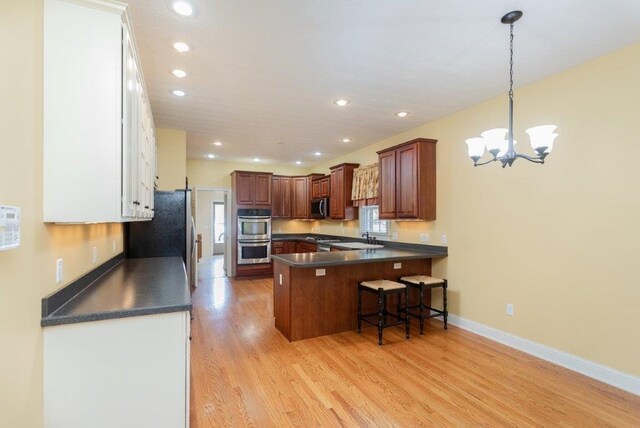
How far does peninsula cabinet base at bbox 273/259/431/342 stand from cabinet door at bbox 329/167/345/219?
2.17 m

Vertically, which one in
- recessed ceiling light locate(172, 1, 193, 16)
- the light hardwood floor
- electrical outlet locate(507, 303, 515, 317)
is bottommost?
the light hardwood floor

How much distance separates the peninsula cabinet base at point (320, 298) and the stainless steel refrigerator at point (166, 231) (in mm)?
1247

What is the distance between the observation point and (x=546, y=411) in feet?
7.23

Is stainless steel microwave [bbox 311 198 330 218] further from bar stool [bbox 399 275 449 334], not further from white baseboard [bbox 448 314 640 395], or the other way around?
white baseboard [bbox 448 314 640 395]

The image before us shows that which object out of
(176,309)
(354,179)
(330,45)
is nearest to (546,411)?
(176,309)

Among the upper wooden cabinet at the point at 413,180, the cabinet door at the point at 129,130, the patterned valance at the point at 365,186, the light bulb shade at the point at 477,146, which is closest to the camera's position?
the cabinet door at the point at 129,130

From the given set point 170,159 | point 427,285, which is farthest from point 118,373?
point 170,159

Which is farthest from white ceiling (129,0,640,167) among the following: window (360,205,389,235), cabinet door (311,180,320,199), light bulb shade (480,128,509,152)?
cabinet door (311,180,320,199)

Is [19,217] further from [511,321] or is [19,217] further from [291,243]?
[291,243]

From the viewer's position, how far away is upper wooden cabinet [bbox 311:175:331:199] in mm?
6617

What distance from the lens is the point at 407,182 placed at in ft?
14.1

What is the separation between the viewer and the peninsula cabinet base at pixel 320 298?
3.50m

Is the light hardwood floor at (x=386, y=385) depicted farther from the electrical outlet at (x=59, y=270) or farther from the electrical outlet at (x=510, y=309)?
the electrical outlet at (x=59, y=270)

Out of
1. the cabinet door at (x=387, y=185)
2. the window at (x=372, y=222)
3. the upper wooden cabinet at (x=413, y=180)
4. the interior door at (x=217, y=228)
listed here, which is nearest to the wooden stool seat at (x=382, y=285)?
the upper wooden cabinet at (x=413, y=180)
